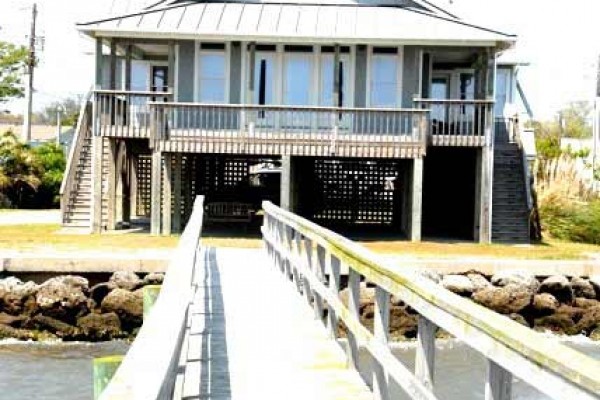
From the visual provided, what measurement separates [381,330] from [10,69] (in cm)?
4216

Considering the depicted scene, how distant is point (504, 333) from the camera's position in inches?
124

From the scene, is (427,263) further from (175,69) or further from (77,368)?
(175,69)

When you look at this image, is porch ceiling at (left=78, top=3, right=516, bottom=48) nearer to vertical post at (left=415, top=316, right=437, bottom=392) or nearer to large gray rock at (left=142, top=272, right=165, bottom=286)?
large gray rock at (left=142, top=272, right=165, bottom=286)

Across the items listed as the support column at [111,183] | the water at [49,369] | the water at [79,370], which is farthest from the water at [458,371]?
the support column at [111,183]

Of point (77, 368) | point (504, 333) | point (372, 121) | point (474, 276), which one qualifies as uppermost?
point (372, 121)

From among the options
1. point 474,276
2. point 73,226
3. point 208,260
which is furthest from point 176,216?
point 474,276

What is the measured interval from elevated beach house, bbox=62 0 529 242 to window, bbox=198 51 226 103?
27 millimetres

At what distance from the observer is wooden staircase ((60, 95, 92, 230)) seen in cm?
2233

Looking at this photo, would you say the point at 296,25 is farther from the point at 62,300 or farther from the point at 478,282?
the point at 62,300

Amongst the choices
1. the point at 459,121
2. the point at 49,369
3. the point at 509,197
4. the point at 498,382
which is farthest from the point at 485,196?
the point at 498,382

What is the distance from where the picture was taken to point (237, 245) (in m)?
19.2

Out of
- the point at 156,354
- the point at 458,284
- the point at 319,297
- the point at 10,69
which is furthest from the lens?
the point at 10,69

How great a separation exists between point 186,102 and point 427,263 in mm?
8890

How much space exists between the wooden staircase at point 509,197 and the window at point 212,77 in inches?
279
